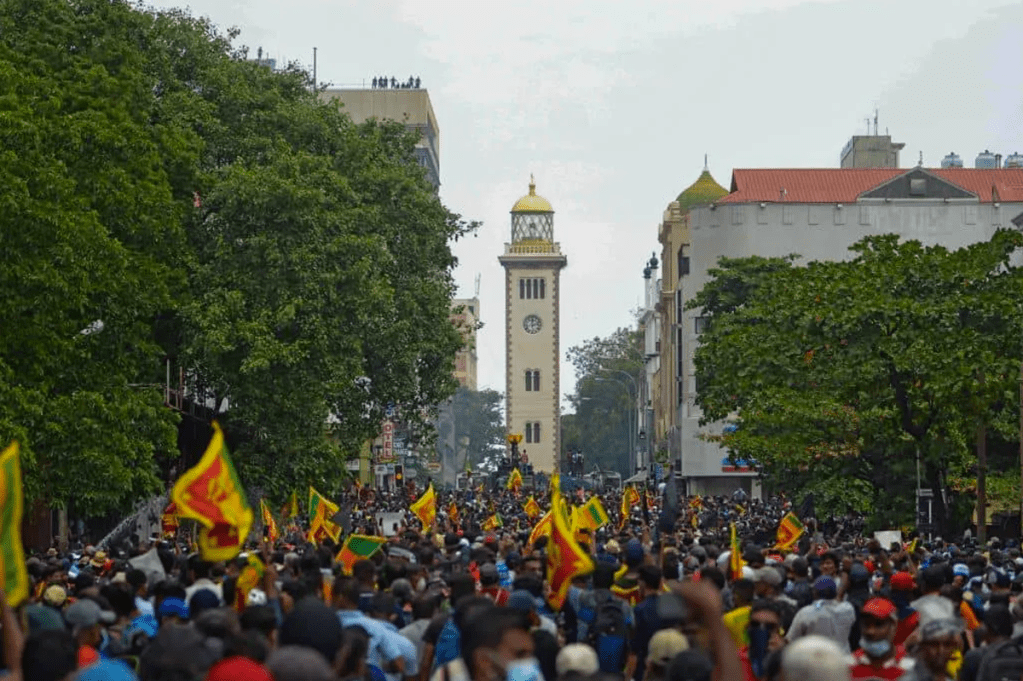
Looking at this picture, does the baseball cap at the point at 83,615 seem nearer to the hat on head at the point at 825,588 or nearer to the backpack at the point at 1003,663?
the backpack at the point at 1003,663

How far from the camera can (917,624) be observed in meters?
14.3

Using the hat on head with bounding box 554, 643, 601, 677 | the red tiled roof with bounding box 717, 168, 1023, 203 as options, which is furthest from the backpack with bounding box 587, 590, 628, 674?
the red tiled roof with bounding box 717, 168, 1023, 203

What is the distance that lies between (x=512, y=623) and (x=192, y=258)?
1489 inches

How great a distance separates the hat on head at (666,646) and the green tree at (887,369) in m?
31.9

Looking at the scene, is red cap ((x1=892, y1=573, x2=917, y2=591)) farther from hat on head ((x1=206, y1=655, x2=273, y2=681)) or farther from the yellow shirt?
hat on head ((x1=206, y1=655, x2=273, y2=681))

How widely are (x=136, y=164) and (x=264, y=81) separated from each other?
11.9m

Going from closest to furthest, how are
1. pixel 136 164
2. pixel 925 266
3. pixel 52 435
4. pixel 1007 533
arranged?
1. pixel 52 435
2. pixel 136 164
3. pixel 925 266
4. pixel 1007 533

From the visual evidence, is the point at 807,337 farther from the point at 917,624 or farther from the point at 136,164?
the point at 917,624

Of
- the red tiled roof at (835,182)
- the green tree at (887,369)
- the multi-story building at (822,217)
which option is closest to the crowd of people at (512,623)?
the green tree at (887,369)

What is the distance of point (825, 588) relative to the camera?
15.0m

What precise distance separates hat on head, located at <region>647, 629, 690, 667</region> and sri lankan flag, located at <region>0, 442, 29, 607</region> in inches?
123

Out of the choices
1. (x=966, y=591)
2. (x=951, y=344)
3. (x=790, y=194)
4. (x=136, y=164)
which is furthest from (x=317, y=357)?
(x=790, y=194)

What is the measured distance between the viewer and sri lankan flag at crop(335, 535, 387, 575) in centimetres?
2094

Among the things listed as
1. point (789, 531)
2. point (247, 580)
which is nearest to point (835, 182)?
point (789, 531)
